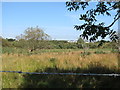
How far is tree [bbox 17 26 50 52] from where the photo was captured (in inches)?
714

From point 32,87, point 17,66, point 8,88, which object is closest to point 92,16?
point 32,87

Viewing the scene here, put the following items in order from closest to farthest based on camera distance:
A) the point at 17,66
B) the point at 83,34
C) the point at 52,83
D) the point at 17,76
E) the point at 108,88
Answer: the point at 83,34 → the point at 108,88 → the point at 52,83 → the point at 17,76 → the point at 17,66

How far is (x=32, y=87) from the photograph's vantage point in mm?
3676

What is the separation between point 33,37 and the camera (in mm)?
18344

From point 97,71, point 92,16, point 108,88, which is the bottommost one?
point 108,88

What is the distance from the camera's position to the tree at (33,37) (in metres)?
18.1

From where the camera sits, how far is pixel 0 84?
385 centimetres

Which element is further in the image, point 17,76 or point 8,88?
point 17,76

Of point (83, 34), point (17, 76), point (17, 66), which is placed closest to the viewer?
point (83, 34)

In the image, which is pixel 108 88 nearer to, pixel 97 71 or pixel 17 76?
pixel 97 71

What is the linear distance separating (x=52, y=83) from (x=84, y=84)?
2.55ft

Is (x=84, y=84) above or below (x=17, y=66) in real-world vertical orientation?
below

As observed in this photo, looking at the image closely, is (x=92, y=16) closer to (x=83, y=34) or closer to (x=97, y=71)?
(x=83, y=34)

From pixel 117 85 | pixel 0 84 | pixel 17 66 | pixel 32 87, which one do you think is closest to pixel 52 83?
pixel 32 87
